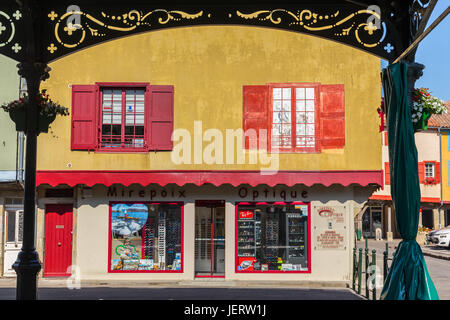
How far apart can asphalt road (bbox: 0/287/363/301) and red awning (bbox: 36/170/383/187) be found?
8.54 ft

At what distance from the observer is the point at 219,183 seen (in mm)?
13836

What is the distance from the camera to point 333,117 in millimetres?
14305

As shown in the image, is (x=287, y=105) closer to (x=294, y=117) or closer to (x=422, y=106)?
(x=294, y=117)

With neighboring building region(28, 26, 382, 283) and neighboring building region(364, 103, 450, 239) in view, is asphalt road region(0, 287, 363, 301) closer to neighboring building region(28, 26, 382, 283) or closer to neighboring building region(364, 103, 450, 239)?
neighboring building region(28, 26, 382, 283)

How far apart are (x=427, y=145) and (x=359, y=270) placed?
27250 mm

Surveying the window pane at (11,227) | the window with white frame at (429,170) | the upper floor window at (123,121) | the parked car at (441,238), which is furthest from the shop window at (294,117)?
the window with white frame at (429,170)

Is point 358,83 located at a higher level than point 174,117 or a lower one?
higher

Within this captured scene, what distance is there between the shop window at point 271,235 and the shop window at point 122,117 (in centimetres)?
286

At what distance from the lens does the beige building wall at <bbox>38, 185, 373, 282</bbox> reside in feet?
46.5

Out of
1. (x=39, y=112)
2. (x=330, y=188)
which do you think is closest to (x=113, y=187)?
(x=330, y=188)

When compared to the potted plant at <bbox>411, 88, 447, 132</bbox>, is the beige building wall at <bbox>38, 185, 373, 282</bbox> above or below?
below

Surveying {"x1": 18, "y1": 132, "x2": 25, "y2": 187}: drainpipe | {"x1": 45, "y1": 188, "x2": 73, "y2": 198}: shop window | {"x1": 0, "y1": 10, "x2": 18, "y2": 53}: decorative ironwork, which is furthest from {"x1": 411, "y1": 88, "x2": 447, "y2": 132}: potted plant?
{"x1": 18, "y1": 132, "x2": 25, "y2": 187}: drainpipe
